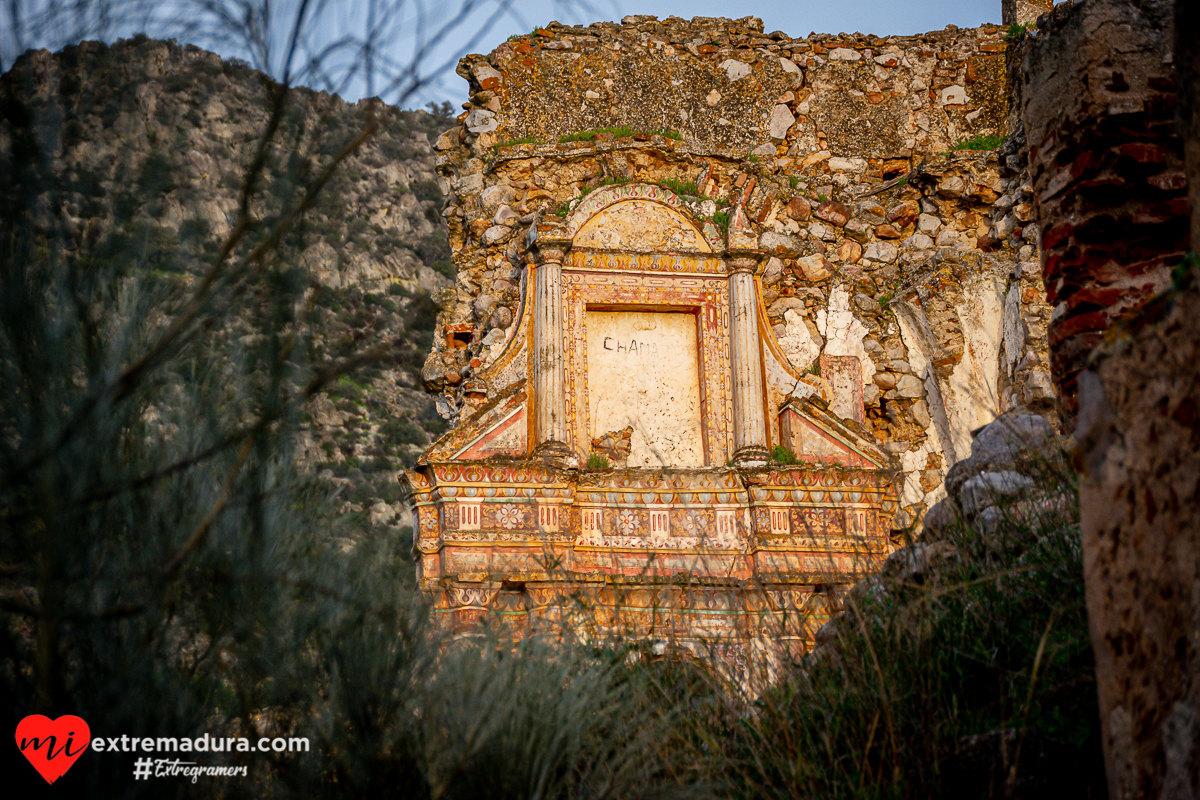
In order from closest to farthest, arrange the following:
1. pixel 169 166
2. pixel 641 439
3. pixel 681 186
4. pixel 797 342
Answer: pixel 169 166 → pixel 641 439 → pixel 681 186 → pixel 797 342

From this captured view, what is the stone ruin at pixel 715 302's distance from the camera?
794 cm

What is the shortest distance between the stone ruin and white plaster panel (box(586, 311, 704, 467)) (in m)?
0.02

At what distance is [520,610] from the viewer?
7316 mm

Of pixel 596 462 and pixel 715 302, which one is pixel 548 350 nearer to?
pixel 596 462

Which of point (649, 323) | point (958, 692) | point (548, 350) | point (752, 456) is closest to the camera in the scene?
point (958, 692)

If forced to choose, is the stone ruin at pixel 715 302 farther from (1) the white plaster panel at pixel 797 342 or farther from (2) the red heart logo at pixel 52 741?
(2) the red heart logo at pixel 52 741

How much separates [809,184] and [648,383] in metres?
3.03

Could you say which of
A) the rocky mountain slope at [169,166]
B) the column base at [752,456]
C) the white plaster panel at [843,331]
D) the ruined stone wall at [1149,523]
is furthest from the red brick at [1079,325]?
the white plaster panel at [843,331]

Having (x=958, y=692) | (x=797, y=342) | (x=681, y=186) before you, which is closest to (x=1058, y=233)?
(x=958, y=692)

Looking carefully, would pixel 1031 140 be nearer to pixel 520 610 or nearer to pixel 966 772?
pixel 966 772

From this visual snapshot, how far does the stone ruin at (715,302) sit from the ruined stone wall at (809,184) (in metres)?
0.03

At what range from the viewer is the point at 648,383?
904cm

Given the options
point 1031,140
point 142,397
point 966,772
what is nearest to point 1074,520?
point 966,772

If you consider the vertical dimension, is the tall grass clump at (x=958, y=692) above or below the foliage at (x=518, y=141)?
below
